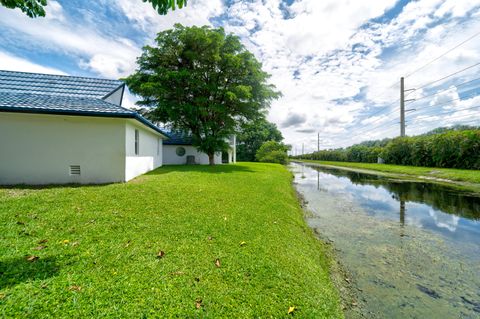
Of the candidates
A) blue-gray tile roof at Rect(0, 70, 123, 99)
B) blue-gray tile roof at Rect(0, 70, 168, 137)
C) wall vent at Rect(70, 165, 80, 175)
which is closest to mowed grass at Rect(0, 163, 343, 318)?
wall vent at Rect(70, 165, 80, 175)

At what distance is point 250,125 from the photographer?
56.9 ft

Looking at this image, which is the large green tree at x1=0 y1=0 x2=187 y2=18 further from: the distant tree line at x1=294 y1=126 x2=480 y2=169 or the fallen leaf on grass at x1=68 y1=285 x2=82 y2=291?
the distant tree line at x1=294 y1=126 x2=480 y2=169

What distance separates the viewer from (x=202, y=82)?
14.8 metres

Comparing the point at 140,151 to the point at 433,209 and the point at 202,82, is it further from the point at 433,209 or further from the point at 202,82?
the point at 433,209

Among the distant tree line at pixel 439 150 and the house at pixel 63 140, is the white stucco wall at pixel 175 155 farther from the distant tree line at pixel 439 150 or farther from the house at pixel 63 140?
the distant tree line at pixel 439 150

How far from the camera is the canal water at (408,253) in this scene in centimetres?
299

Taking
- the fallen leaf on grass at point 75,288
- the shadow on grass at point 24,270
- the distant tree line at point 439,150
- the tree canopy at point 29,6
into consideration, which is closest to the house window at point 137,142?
the tree canopy at point 29,6

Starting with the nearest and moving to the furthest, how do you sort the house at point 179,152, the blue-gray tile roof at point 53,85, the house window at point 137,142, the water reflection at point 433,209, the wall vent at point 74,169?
the water reflection at point 433,209, the wall vent at point 74,169, the blue-gray tile roof at point 53,85, the house window at point 137,142, the house at point 179,152

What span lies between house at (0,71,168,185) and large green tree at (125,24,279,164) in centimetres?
626

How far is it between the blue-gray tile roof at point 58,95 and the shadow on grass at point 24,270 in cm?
577

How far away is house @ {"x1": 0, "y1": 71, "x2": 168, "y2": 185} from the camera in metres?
7.23

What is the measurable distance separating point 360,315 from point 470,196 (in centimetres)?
1236

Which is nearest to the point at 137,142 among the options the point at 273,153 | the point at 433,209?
the point at 433,209

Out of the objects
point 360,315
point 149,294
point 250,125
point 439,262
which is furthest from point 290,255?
point 250,125
